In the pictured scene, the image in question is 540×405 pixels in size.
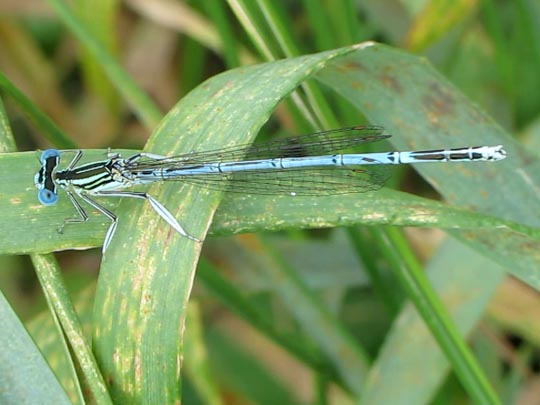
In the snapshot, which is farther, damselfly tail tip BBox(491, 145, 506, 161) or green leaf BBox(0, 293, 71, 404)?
damselfly tail tip BBox(491, 145, 506, 161)

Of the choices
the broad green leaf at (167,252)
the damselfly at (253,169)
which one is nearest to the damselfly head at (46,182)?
the damselfly at (253,169)

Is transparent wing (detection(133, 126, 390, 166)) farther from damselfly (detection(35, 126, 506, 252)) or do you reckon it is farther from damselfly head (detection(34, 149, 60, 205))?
damselfly head (detection(34, 149, 60, 205))

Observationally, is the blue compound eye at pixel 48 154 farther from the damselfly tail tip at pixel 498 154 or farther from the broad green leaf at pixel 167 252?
the damselfly tail tip at pixel 498 154

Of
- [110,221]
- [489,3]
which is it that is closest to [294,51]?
[110,221]

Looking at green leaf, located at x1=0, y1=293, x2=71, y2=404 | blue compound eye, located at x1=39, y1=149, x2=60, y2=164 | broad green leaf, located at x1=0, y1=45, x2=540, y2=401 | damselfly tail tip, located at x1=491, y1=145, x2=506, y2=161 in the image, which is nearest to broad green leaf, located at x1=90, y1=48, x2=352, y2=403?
broad green leaf, located at x1=0, y1=45, x2=540, y2=401

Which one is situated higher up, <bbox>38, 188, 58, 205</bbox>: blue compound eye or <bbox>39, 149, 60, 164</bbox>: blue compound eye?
<bbox>39, 149, 60, 164</bbox>: blue compound eye

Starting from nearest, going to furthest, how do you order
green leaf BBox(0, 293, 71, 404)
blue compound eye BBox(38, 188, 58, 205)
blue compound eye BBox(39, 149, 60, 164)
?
green leaf BBox(0, 293, 71, 404) → blue compound eye BBox(38, 188, 58, 205) → blue compound eye BBox(39, 149, 60, 164)

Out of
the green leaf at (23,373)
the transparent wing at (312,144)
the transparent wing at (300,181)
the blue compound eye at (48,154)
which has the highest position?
the blue compound eye at (48,154)
